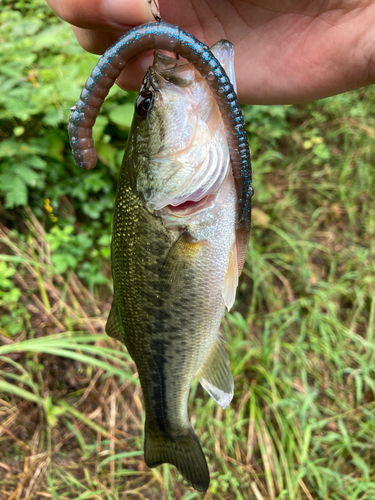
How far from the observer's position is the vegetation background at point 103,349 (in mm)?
2201

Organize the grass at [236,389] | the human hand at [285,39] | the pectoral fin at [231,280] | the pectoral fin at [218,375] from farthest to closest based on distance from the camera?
the grass at [236,389] < the human hand at [285,39] < the pectoral fin at [218,375] < the pectoral fin at [231,280]

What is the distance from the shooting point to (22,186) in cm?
229

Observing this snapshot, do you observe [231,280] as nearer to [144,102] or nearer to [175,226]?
[175,226]

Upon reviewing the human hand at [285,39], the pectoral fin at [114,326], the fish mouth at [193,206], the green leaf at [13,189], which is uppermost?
the human hand at [285,39]

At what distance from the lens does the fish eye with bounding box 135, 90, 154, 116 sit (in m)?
1.14

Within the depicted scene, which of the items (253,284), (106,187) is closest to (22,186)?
(106,187)

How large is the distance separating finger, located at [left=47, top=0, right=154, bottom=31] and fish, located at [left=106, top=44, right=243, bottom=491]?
0.16 meters

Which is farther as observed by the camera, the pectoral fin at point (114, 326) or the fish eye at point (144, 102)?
the pectoral fin at point (114, 326)

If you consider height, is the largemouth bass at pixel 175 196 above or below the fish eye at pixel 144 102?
below

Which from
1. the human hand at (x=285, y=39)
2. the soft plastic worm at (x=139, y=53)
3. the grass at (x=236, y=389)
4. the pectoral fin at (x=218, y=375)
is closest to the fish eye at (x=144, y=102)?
the soft plastic worm at (x=139, y=53)

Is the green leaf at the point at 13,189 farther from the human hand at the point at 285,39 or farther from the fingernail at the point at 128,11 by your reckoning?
the fingernail at the point at 128,11

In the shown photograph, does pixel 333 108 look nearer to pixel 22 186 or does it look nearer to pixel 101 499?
pixel 22 186

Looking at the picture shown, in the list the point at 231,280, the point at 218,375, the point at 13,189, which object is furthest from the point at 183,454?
the point at 13,189

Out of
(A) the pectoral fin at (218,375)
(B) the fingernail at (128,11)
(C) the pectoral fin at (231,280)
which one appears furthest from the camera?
(A) the pectoral fin at (218,375)
